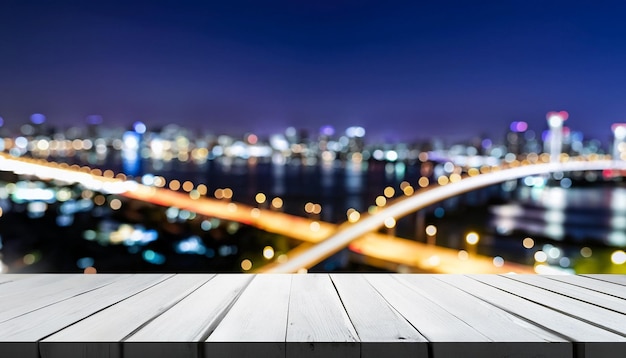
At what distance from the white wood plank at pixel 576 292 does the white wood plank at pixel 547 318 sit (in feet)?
0.57

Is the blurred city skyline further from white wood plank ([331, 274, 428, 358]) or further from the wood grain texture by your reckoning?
white wood plank ([331, 274, 428, 358])

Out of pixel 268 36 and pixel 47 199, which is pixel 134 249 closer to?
pixel 47 199

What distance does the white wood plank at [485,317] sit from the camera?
0.87m

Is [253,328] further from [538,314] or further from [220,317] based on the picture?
[538,314]

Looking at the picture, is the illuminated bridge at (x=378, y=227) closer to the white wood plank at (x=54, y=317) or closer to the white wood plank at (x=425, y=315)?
the white wood plank at (x=54, y=317)

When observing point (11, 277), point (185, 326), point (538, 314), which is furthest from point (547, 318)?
point (11, 277)

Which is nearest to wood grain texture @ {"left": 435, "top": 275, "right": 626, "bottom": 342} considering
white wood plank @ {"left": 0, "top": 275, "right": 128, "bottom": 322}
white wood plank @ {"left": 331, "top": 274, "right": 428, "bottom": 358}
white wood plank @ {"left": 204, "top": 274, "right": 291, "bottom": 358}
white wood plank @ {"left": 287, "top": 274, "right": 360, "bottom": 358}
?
white wood plank @ {"left": 331, "top": 274, "right": 428, "bottom": 358}

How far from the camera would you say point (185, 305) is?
1170mm

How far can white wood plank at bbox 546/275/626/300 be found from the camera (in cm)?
146

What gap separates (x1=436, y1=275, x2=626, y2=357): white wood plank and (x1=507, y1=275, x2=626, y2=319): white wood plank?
0.18 m

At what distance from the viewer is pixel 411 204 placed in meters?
14.3

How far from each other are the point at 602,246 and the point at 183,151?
2056cm

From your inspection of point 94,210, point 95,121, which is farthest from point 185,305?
point 94,210

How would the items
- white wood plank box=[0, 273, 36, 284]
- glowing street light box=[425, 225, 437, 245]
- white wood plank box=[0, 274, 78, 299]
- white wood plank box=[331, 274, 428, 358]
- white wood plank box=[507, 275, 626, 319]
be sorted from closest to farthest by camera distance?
1. white wood plank box=[331, 274, 428, 358]
2. white wood plank box=[507, 275, 626, 319]
3. white wood plank box=[0, 274, 78, 299]
4. white wood plank box=[0, 273, 36, 284]
5. glowing street light box=[425, 225, 437, 245]
